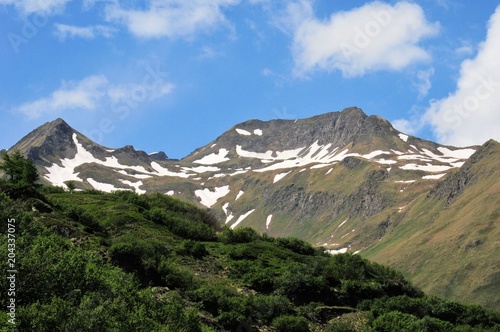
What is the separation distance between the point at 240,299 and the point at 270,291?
29.5 feet

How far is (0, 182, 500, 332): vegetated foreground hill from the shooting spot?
2856cm

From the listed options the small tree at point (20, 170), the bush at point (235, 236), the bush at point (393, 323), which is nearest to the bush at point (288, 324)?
the bush at point (393, 323)

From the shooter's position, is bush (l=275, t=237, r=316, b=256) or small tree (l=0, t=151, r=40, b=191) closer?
small tree (l=0, t=151, r=40, b=191)

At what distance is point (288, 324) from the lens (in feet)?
144

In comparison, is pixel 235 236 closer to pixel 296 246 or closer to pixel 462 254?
pixel 296 246

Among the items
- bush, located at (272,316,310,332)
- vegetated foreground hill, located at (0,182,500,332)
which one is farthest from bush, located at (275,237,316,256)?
bush, located at (272,316,310,332)

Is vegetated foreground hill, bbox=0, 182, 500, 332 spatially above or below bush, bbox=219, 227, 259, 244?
below

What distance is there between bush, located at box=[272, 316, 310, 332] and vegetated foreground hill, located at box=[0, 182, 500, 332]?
8 cm

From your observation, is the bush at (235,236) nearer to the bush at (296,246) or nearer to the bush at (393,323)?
the bush at (296,246)

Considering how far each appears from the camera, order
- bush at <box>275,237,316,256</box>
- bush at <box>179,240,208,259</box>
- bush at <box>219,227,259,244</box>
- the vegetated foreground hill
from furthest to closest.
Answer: bush at <box>275,237,316,256</box>, bush at <box>219,227,259,244</box>, bush at <box>179,240,208,259</box>, the vegetated foreground hill

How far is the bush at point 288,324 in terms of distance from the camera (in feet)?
143

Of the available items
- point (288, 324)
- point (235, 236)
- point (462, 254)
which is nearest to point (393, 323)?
point (288, 324)

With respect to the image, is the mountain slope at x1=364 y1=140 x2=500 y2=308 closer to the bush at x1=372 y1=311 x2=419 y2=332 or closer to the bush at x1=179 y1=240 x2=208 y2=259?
the bush at x1=372 y1=311 x2=419 y2=332

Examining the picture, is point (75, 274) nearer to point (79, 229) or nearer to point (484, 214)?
point (79, 229)
